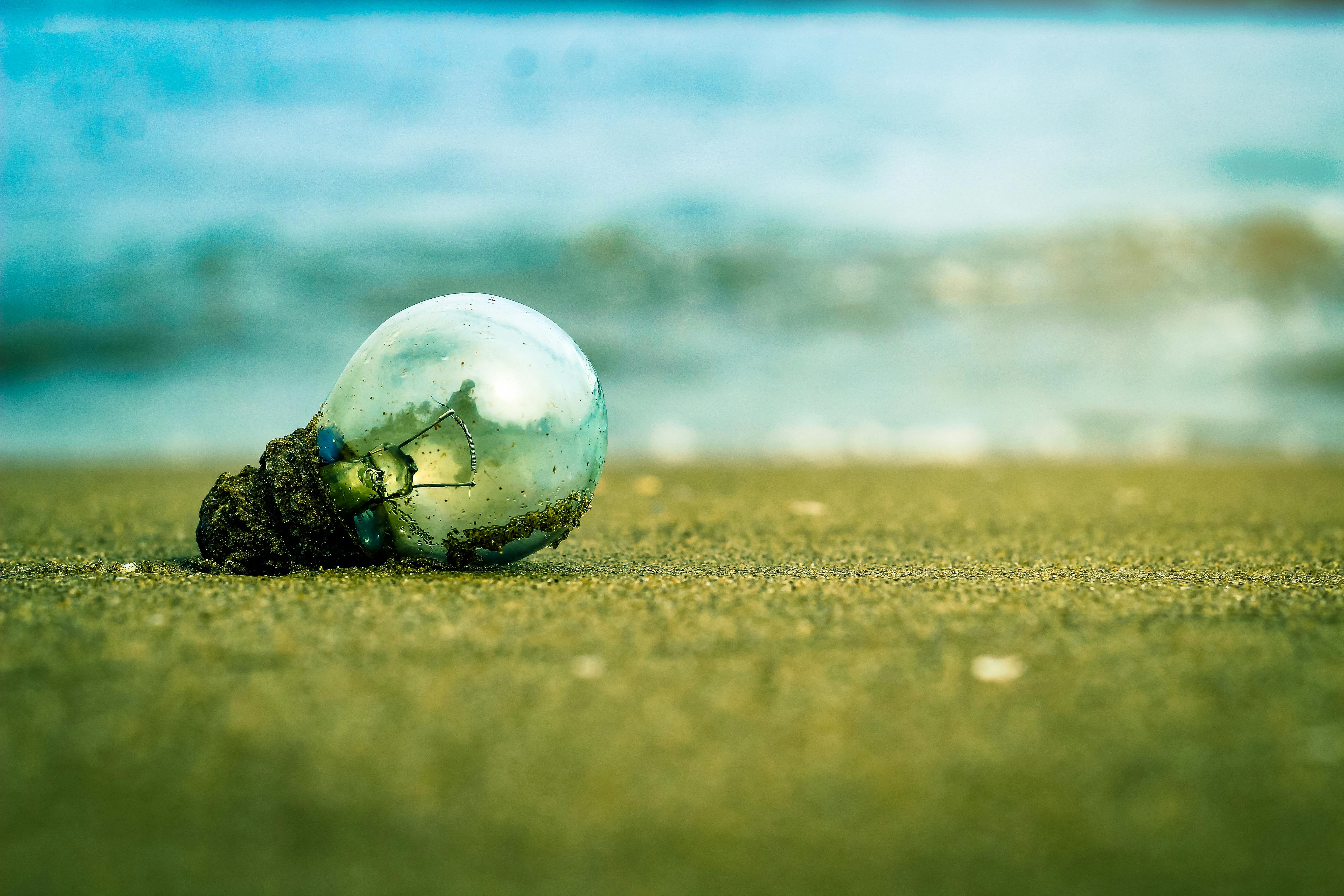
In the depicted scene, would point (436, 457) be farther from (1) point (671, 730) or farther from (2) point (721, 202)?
(2) point (721, 202)

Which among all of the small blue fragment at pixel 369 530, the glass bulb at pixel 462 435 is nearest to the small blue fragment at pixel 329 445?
the glass bulb at pixel 462 435

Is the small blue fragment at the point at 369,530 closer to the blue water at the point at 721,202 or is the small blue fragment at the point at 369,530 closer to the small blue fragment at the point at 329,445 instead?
the small blue fragment at the point at 329,445

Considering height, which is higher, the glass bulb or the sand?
the glass bulb

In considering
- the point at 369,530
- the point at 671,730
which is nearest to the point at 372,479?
the point at 369,530

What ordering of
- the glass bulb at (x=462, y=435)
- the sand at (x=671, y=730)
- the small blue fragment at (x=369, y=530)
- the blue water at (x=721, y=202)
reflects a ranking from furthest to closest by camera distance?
the blue water at (x=721, y=202) < the small blue fragment at (x=369, y=530) < the glass bulb at (x=462, y=435) < the sand at (x=671, y=730)

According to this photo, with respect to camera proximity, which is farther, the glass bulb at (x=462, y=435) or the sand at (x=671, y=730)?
the glass bulb at (x=462, y=435)

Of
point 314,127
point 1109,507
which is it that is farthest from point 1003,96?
point 1109,507

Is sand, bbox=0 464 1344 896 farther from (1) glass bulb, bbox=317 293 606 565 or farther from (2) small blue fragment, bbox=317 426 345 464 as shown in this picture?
(2) small blue fragment, bbox=317 426 345 464

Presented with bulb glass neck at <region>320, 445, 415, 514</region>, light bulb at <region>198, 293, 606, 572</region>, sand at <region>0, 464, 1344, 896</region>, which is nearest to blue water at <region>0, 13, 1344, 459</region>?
light bulb at <region>198, 293, 606, 572</region>
